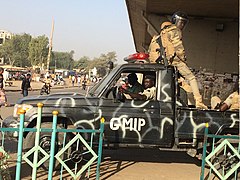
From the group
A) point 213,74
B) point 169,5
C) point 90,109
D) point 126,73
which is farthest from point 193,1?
point 90,109

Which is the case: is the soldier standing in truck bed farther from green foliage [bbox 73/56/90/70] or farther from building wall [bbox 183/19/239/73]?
green foliage [bbox 73/56/90/70]

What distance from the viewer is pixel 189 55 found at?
16594 millimetres

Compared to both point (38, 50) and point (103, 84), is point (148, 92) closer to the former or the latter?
point (103, 84)

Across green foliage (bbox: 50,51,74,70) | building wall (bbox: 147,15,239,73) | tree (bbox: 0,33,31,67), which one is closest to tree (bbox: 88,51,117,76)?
building wall (bbox: 147,15,239,73)

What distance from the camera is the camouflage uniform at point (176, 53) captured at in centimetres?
674

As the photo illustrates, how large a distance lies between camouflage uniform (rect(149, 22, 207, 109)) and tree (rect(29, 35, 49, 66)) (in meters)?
88.0

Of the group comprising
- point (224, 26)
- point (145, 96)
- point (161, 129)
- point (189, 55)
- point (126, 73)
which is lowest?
point (161, 129)

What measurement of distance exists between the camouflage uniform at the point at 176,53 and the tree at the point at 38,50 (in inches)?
3463

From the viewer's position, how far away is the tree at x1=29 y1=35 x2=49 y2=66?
301ft

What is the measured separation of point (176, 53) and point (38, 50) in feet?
290

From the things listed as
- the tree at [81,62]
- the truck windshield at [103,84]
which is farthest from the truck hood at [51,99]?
the tree at [81,62]

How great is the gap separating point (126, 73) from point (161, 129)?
4.06ft

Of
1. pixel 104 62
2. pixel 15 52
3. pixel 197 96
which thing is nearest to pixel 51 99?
pixel 197 96

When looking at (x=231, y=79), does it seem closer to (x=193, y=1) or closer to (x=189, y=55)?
(x=189, y=55)
